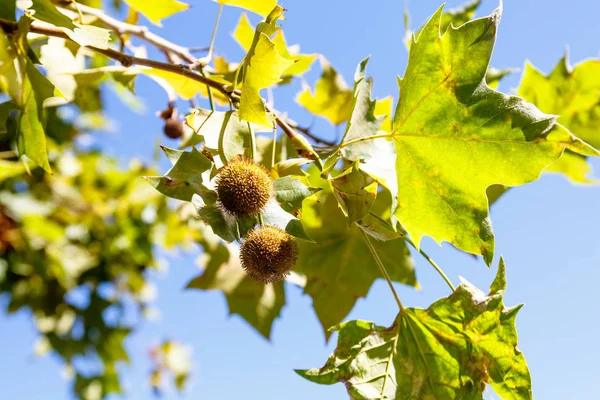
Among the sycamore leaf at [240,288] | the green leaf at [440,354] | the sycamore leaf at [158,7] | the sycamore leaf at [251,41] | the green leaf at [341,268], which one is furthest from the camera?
the sycamore leaf at [240,288]

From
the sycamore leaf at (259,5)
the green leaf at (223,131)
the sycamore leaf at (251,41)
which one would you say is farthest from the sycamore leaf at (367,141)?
the sycamore leaf at (251,41)

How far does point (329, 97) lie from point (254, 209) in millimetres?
1379

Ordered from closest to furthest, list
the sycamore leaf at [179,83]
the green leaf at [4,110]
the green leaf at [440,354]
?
1. the green leaf at [440,354]
2. the green leaf at [4,110]
3. the sycamore leaf at [179,83]

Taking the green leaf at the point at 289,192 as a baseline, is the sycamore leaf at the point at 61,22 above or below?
above

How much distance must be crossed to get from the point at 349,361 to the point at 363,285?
2.00ft

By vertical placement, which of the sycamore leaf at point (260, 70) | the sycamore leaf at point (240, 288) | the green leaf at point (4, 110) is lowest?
the sycamore leaf at point (240, 288)

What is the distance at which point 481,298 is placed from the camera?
1701mm

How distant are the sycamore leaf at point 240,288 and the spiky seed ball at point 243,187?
1.10 meters

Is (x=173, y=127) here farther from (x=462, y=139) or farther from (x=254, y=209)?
(x=462, y=139)

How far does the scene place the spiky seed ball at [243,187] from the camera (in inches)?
58.9

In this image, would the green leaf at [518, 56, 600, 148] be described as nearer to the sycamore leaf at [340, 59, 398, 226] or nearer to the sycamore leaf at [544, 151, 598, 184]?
the sycamore leaf at [544, 151, 598, 184]

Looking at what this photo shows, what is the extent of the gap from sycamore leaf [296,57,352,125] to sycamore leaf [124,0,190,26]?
2.51ft

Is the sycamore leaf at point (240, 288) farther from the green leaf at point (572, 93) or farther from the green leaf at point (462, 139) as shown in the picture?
the green leaf at point (572, 93)

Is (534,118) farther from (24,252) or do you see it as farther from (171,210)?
(24,252)
